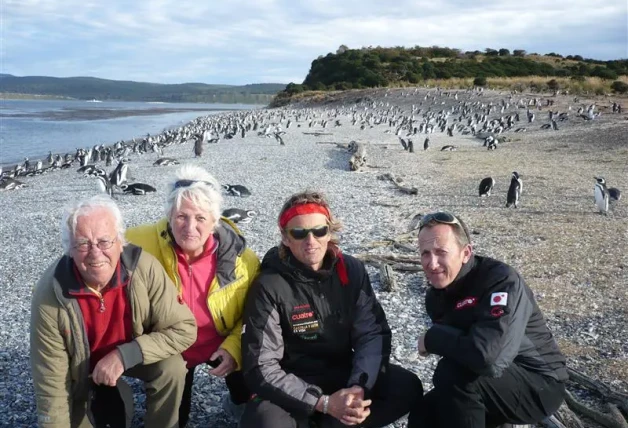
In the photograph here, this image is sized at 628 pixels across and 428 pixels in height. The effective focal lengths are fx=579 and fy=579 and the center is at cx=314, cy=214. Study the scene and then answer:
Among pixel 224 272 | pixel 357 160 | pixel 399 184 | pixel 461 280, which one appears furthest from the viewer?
pixel 357 160

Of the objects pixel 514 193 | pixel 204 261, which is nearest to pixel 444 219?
pixel 204 261

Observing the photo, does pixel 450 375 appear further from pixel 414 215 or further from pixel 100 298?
pixel 414 215

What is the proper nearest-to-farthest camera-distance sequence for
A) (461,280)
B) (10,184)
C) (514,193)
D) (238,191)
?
(461,280) < (514,193) < (238,191) < (10,184)

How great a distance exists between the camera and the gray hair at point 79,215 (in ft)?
8.48

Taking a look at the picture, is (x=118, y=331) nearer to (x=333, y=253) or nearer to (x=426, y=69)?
(x=333, y=253)

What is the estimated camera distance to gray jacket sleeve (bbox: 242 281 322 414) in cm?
279

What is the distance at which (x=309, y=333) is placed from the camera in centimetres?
296

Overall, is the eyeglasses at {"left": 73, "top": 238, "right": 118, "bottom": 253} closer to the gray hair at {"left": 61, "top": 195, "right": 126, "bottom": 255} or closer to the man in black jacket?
the gray hair at {"left": 61, "top": 195, "right": 126, "bottom": 255}

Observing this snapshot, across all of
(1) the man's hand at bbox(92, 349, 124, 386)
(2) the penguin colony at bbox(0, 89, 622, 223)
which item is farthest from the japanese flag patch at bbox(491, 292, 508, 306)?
(2) the penguin colony at bbox(0, 89, 622, 223)

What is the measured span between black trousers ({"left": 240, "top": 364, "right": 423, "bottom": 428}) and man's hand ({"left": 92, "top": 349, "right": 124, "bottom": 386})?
0.64 metres

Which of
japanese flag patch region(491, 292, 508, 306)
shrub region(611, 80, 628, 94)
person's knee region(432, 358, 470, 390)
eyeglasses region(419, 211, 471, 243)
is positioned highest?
shrub region(611, 80, 628, 94)

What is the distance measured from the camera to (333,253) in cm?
302

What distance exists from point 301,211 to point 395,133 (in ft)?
89.1

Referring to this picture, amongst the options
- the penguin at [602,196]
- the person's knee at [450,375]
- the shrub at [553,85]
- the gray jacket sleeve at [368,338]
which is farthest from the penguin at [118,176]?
the shrub at [553,85]
